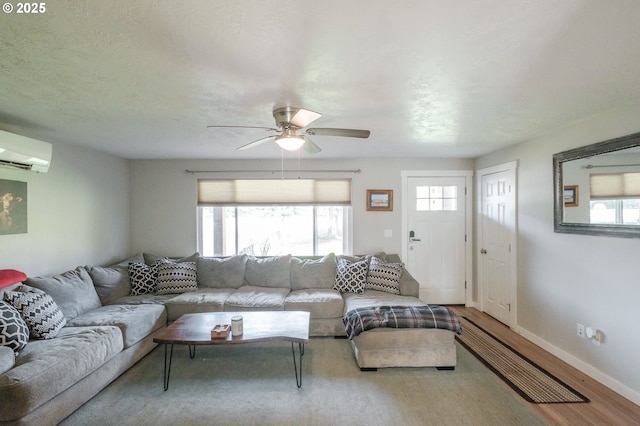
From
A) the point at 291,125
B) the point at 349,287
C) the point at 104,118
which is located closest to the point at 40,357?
the point at 104,118

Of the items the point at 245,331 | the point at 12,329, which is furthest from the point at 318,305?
the point at 12,329

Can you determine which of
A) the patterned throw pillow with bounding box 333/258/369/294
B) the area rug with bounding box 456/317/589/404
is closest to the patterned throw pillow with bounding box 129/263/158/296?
the patterned throw pillow with bounding box 333/258/369/294

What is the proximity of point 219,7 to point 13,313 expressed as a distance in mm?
2760

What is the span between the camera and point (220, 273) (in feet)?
13.5

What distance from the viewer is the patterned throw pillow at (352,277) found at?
387 cm

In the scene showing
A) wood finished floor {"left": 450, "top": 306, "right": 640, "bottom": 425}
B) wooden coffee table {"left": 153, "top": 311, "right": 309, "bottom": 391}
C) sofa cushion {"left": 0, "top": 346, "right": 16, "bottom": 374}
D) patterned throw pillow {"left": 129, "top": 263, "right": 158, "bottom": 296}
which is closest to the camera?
sofa cushion {"left": 0, "top": 346, "right": 16, "bottom": 374}

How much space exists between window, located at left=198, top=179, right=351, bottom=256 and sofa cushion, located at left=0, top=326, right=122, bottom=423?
7.31ft

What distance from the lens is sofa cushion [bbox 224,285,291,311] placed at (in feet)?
11.3

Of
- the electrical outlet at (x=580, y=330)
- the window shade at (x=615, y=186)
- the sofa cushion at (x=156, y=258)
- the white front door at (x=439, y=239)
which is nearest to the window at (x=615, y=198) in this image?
the window shade at (x=615, y=186)

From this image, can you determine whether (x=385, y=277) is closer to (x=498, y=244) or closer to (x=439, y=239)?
(x=439, y=239)

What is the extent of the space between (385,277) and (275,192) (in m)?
2.10

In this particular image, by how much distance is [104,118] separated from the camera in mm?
2639

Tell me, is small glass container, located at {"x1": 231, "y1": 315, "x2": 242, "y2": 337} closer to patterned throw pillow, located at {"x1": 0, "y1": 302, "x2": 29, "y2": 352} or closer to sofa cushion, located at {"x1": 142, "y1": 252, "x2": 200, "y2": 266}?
patterned throw pillow, located at {"x1": 0, "y1": 302, "x2": 29, "y2": 352}

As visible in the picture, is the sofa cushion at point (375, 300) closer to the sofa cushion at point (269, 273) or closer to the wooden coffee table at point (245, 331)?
the wooden coffee table at point (245, 331)
